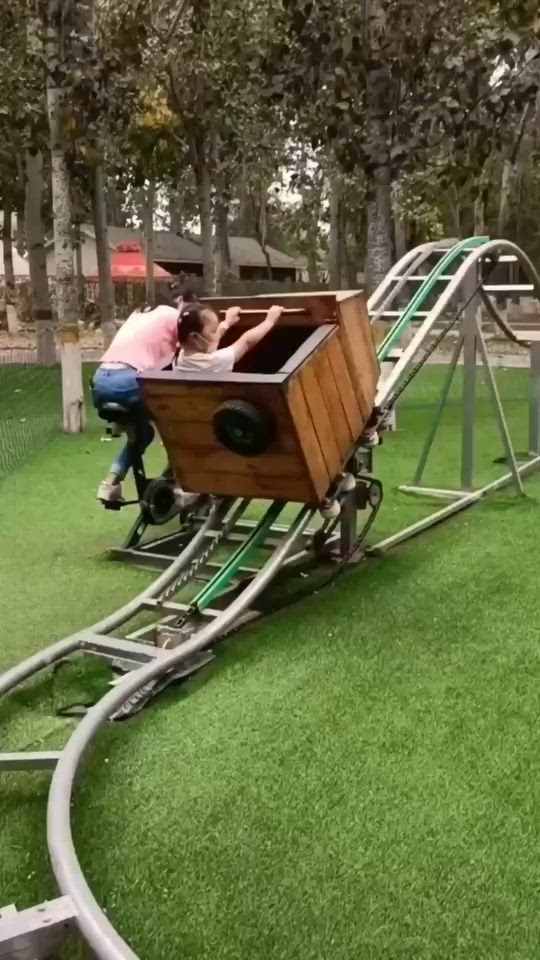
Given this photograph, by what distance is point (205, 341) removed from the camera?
4.57 meters

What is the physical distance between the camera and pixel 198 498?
5.04 m

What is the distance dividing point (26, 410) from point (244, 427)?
7.56 meters

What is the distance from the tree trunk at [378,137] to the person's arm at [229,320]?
5903mm

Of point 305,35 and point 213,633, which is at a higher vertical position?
point 305,35

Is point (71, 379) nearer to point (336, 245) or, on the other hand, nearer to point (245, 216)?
point (336, 245)

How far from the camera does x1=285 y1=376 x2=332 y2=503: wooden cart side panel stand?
4133 mm

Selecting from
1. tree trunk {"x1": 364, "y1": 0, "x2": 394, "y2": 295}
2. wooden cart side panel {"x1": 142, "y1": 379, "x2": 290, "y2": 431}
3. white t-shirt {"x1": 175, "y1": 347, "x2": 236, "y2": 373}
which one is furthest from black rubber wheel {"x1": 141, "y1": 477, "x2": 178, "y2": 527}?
tree trunk {"x1": 364, "y1": 0, "x2": 394, "y2": 295}

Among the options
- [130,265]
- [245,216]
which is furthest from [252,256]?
[130,265]

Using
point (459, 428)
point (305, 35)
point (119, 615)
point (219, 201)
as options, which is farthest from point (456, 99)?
point (219, 201)

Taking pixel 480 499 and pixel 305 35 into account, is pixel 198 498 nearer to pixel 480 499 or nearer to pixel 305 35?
pixel 480 499

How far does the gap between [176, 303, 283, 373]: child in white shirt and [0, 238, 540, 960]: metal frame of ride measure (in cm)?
72

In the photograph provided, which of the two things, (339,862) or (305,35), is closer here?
(339,862)

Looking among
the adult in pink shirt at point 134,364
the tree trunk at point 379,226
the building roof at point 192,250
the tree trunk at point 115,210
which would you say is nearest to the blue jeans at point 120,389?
the adult in pink shirt at point 134,364

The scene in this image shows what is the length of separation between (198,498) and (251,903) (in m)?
2.81
